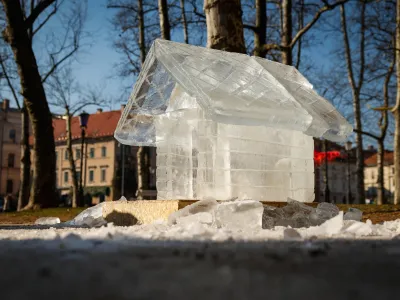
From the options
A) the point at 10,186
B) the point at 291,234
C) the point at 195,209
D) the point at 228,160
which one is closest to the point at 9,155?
the point at 10,186

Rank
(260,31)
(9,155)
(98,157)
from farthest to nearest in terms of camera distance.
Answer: (9,155), (98,157), (260,31)

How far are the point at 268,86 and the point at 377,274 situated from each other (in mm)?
3148

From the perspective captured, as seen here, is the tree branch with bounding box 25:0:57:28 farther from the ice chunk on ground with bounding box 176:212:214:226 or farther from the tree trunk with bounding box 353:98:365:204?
the tree trunk with bounding box 353:98:365:204

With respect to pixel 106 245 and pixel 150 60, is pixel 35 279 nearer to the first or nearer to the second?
pixel 106 245

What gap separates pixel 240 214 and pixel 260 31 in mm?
7603

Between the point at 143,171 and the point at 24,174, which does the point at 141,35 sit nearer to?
the point at 143,171

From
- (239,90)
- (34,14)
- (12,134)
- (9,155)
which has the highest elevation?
(12,134)

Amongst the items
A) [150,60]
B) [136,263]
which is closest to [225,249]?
[136,263]

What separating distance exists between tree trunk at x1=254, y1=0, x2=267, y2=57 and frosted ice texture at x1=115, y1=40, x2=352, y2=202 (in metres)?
4.72

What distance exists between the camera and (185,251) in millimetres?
2104

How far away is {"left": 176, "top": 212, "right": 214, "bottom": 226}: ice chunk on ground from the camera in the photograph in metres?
3.74

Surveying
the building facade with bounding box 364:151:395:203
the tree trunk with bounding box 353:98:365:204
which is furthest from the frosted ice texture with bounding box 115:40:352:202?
the building facade with bounding box 364:151:395:203

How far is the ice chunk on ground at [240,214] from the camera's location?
147 inches

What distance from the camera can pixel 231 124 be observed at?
431 cm
